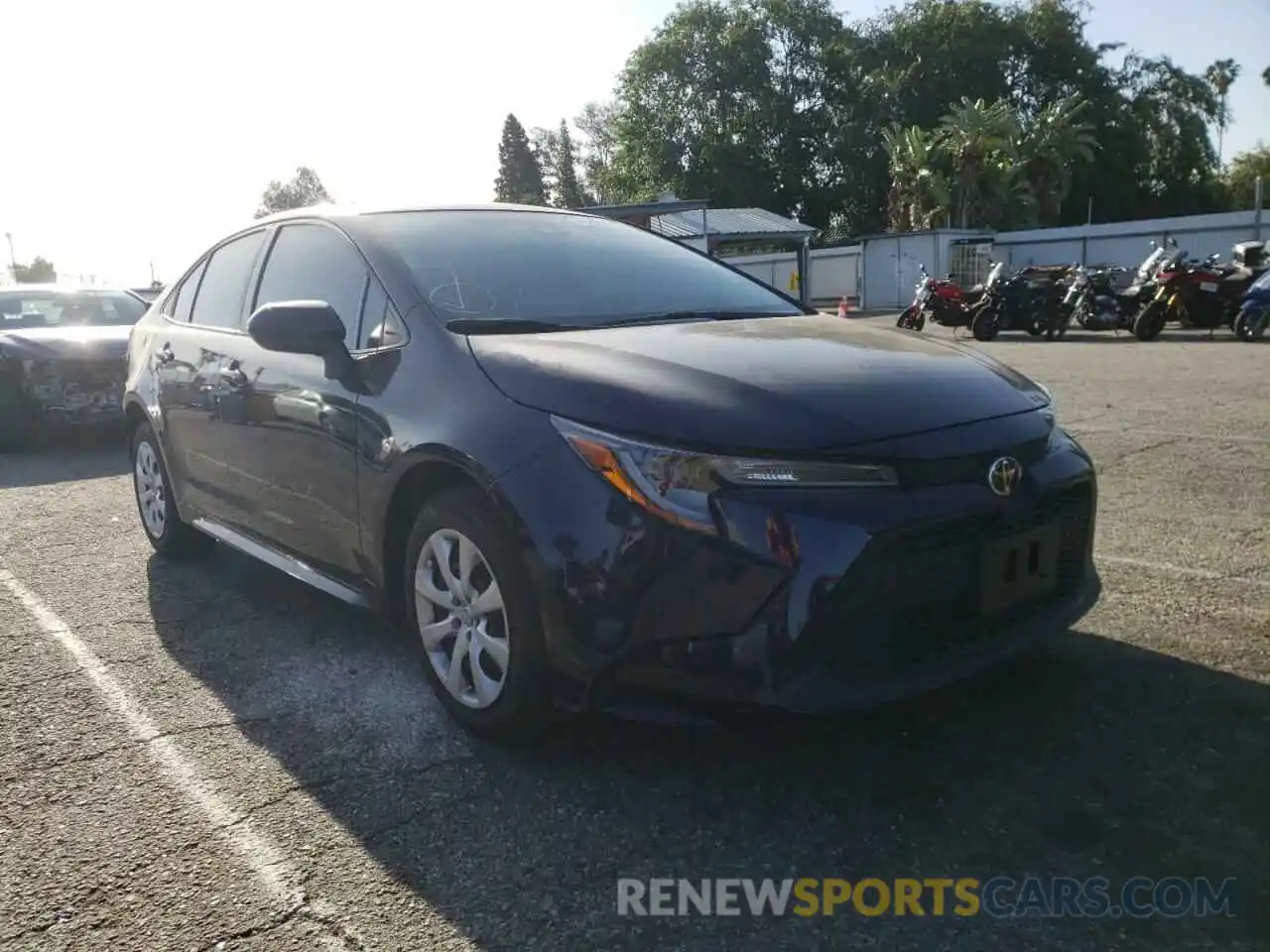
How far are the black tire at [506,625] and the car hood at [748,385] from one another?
332 millimetres

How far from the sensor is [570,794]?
8.81ft

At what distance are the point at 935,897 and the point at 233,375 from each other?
3.08 m

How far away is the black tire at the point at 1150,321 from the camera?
1570 centimetres

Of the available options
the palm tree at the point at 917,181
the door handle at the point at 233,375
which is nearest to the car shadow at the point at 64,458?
the door handle at the point at 233,375


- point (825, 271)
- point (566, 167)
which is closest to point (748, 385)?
point (825, 271)

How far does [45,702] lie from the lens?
3.44 meters

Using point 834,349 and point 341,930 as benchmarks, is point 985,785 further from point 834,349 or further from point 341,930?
point 341,930

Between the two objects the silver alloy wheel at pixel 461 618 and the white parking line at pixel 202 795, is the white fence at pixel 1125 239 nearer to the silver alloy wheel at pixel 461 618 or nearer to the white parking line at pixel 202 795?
the silver alloy wheel at pixel 461 618

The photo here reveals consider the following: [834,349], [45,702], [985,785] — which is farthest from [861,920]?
[45,702]

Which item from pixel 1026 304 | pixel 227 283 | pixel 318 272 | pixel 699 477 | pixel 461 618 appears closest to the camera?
pixel 699 477

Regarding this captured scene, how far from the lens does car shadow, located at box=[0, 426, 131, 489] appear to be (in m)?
7.64

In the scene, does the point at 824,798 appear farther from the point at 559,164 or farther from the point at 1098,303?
the point at 559,164

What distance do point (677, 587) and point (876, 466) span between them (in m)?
0.55

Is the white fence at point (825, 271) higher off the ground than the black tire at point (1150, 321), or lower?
higher
